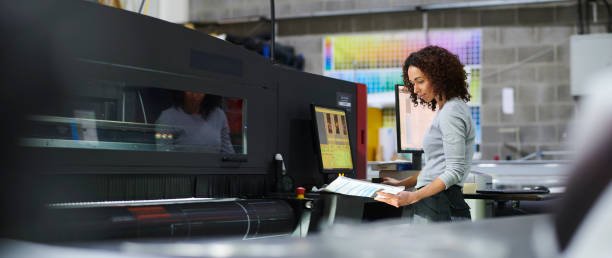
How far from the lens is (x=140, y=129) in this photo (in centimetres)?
149

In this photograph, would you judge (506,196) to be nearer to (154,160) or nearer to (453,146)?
(453,146)

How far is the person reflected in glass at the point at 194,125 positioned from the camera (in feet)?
5.16

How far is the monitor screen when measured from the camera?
264cm

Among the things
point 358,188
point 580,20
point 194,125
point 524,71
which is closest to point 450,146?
point 358,188

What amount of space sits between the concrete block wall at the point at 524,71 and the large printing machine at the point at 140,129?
4532 mm

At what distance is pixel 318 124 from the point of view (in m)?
2.29

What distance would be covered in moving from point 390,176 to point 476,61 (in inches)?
161

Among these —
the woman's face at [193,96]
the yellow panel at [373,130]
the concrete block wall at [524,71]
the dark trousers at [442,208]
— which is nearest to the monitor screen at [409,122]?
the dark trousers at [442,208]

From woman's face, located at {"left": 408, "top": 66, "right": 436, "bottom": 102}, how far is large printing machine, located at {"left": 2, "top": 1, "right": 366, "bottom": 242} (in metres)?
0.44

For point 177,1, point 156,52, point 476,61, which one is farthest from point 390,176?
point 476,61

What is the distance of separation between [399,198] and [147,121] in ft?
2.46

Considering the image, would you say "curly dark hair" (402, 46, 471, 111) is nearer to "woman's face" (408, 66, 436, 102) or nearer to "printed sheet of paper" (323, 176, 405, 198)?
"woman's face" (408, 66, 436, 102)

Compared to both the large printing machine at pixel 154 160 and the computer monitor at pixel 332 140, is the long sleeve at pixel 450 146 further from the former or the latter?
the computer monitor at pixel 332 140

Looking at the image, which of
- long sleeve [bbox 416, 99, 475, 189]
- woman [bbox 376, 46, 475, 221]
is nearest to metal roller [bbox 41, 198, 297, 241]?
woman [bbox 376, 46, 475, 221]
